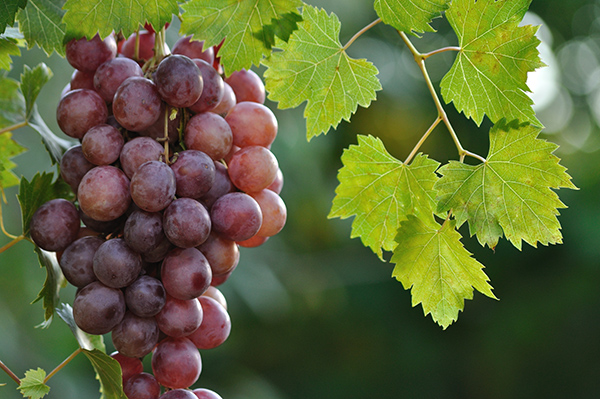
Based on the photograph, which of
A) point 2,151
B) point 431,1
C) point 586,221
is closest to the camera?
point 431,1

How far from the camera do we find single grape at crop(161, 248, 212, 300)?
14.9 inches

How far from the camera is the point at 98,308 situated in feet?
1.21

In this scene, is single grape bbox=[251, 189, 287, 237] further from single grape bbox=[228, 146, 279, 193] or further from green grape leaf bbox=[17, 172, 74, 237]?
green grape leaf bbox=[17, 172, 74, 237]

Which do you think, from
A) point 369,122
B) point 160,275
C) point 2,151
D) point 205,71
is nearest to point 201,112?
point 205,71

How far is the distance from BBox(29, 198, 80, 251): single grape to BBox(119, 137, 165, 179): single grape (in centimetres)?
6

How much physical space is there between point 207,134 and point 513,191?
24cm

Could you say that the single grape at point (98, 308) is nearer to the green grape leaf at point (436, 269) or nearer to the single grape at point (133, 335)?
the single grape at point (133, 335)

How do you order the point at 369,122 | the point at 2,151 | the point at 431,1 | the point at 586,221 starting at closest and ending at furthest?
the point at 431,1 → the point at 2,151 → the point at 586,221 → the point at 369,122

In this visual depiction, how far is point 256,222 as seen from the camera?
41cm

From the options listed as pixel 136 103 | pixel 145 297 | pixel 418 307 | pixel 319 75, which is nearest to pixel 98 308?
pixel 145 297

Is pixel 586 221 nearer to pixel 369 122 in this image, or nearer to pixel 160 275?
pixel 369 122

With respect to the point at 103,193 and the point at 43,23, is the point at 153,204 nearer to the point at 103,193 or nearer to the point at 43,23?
the point at 103,193

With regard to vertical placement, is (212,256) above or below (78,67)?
below

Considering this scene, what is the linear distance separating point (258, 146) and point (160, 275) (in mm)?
132
